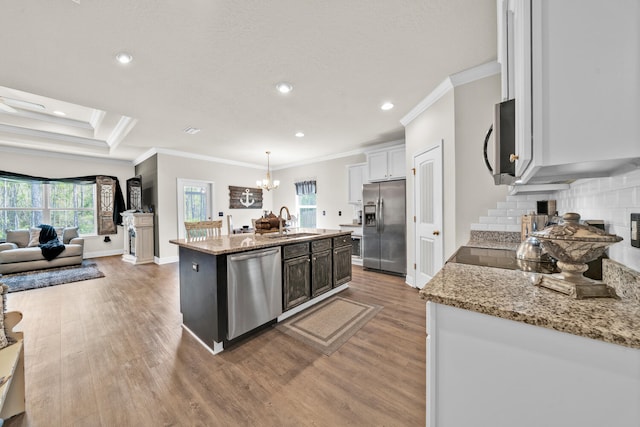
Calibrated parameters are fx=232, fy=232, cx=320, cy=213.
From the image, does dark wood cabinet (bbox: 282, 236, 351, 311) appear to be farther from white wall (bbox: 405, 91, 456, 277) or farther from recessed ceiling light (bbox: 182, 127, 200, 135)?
recessed ceiling light (bbox: 182, 127, 200, 135)

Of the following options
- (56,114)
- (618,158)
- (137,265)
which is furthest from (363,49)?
(137,265)

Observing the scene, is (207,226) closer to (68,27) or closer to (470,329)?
(68,27)

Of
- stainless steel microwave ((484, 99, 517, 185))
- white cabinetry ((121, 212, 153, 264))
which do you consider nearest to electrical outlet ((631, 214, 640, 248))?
stainless steel microwave ((484, 99, 517, 185))

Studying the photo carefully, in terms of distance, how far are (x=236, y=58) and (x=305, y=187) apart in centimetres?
437

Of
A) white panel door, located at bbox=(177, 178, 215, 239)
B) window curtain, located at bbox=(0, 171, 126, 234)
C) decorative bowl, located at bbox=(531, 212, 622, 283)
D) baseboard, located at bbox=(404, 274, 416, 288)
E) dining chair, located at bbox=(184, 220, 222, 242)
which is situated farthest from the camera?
window curtain, located at bbox=(0, 171, 126, 234)

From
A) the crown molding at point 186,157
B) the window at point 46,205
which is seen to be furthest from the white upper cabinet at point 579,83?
the window at point 46,205

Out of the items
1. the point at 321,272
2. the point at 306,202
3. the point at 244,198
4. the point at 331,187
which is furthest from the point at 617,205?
the point at 244,198

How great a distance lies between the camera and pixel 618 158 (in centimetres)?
64

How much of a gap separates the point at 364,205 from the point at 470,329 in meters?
3.81

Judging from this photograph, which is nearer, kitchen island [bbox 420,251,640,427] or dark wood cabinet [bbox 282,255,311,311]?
kitchen island [bbox 420,251,640,427]

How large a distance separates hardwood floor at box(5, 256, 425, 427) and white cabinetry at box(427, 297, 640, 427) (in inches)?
30.3

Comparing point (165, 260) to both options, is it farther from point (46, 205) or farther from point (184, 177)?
point (46, 205)

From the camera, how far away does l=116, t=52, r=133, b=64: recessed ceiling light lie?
2100 millimetres

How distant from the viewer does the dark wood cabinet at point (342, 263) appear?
3195 mm
